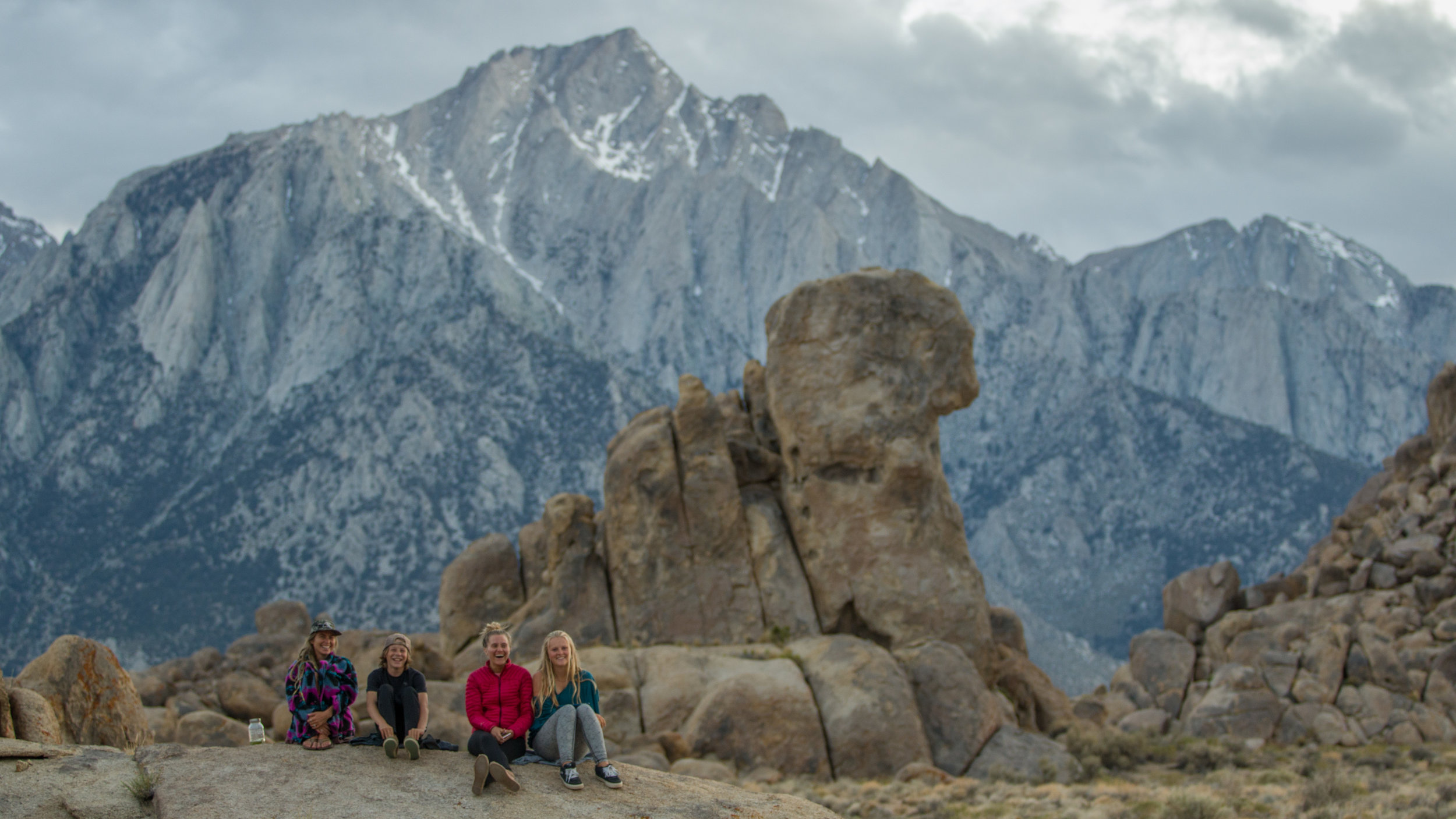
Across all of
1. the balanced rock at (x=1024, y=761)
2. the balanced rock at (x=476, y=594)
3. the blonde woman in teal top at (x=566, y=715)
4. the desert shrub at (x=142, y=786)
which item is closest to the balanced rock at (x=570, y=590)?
the balanced rock at (x=476, y=594)

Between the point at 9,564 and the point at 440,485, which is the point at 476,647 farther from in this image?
the point at 9,564

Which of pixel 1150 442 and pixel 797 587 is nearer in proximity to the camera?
pixel 797 587

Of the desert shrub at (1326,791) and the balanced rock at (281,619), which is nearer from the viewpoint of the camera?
the desert shrub at (1326,791)

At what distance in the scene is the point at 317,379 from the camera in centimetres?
15850

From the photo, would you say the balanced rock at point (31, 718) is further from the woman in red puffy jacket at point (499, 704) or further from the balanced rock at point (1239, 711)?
the balanced rock at point (1239, 711)

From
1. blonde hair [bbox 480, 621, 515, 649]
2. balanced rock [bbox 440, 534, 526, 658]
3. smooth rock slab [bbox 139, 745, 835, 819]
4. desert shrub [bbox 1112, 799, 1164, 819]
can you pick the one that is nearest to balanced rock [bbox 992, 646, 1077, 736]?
desert shrub [bbox 1112, 799, 1164, 819]

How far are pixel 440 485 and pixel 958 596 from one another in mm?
111083

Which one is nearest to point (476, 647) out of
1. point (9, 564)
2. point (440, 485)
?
point (440, 485)

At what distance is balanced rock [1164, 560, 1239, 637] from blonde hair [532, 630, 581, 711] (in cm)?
3885

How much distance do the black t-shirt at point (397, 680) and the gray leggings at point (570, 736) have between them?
5.32 ft

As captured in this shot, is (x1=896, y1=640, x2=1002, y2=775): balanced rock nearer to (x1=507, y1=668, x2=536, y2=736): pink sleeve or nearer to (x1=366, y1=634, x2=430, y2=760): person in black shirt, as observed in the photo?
(x1=507, y1=668, x2=536, y2=736): pink sleeve

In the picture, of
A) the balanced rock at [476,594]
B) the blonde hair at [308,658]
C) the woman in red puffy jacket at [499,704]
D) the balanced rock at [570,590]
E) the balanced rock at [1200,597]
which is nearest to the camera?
the woman in red puffy jacket at [499,704]

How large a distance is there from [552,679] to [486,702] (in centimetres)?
83

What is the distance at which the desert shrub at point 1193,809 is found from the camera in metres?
19.9
